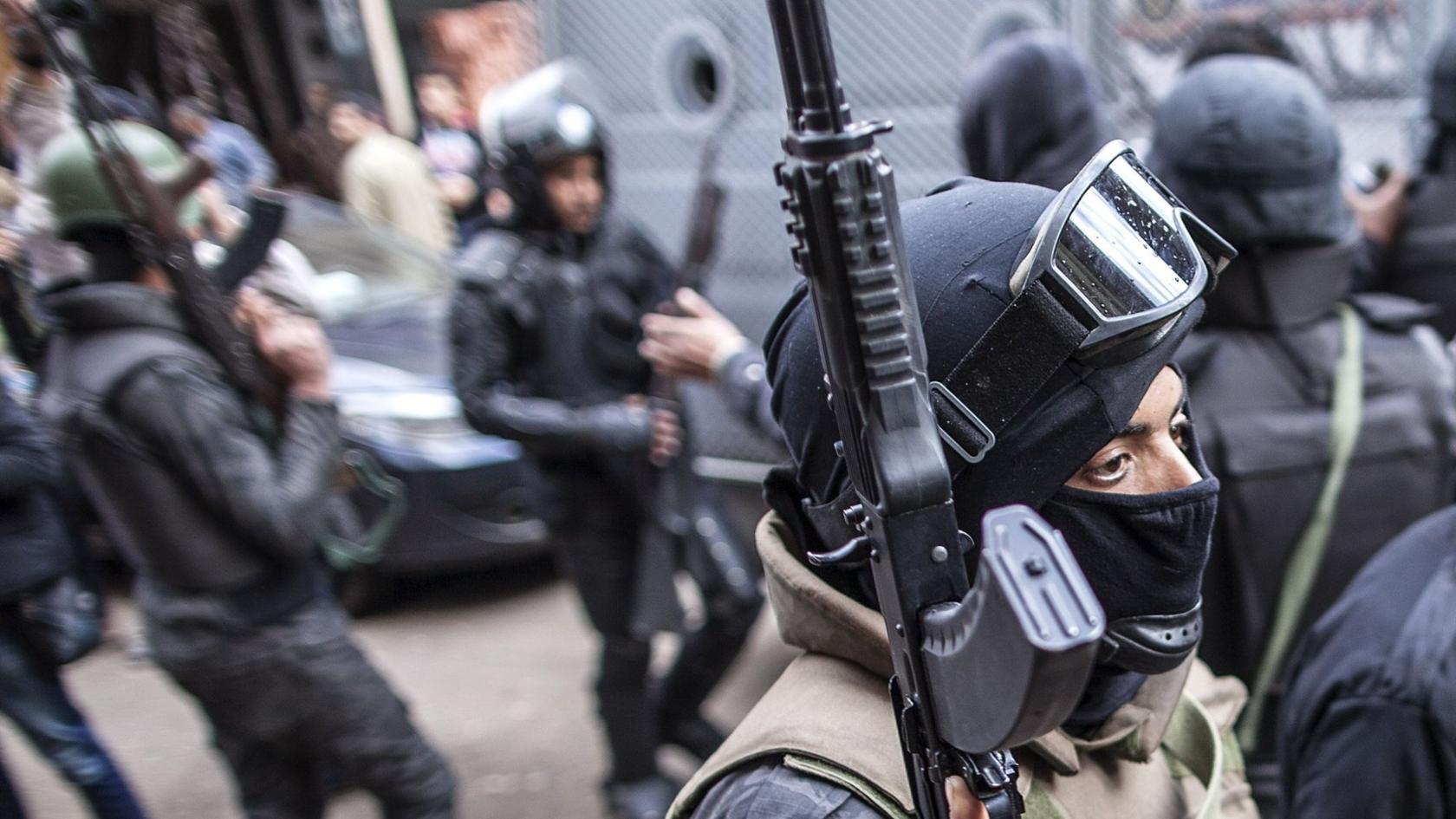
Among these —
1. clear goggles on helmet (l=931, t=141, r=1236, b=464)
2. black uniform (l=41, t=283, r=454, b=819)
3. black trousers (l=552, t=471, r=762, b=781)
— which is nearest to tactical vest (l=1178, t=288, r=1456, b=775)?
clear goggles on helmet (l=931, t=141, r=1236, b=464)

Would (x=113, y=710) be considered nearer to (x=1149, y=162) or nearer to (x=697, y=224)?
(x=697, y=224)

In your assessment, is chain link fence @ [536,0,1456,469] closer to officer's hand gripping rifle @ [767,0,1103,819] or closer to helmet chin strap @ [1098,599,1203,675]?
helmet chin strap @ [1098,599,1203,675]

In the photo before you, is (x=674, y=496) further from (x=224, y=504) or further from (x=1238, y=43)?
(x=1238, y=43)

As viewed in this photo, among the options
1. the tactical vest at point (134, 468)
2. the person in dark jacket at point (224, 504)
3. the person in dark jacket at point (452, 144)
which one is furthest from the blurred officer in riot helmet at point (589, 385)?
the person in dark jacket at point (452, 144)

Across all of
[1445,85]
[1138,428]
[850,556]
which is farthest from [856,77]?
[850,556]

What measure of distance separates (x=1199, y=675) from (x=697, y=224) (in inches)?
97.0

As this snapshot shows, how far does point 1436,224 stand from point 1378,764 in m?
2.30

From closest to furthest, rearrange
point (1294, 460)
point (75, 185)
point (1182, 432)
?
point (1182, 432), point (1294, 460), point (75, 185)

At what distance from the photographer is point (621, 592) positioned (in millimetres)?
3766

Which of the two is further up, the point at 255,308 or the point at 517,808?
the point at 255,308

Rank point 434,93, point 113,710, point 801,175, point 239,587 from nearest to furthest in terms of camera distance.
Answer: point 801,175, point 239,587, point 113,710, point 434,93

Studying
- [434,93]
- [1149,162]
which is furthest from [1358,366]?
[434,93]

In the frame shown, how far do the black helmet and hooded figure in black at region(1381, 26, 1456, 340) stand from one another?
7.39 feet

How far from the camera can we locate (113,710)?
16.1 feet
